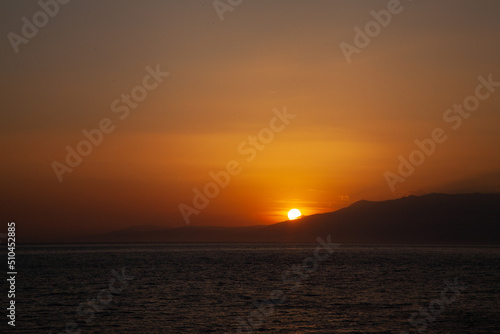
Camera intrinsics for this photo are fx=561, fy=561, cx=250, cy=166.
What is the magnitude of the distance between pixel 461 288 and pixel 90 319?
44271 mm

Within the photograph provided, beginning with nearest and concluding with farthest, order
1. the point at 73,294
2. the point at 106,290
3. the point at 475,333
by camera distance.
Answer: the point at 475,333 < the point at 73,294 < the point at 106,290

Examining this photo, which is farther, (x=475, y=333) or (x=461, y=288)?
(x=461, y=288)

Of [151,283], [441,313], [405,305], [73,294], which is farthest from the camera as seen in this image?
[151,283]

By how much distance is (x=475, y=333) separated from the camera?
37.6 m

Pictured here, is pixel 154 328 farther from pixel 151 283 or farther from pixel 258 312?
pixel 151 283

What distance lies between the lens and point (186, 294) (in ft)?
198

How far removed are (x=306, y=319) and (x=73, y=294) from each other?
29.1 m

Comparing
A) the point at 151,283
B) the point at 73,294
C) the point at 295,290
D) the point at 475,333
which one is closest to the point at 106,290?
the point at 73,294

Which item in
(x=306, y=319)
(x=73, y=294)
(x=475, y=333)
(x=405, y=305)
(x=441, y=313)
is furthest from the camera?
(x=73, y=294)

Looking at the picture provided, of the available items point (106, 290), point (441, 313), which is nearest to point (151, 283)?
point (106, 290)

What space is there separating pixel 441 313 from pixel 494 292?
730 inches

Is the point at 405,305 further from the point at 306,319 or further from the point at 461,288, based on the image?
the point at 461,288

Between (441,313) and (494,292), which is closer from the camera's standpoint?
(441,313)

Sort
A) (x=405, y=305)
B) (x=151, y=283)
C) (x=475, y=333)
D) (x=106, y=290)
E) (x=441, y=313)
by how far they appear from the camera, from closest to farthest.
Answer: (x=475, y=333), (x=441, y=313), (x=405, y=305), (x=106, y=290), (x=151, y=283)
